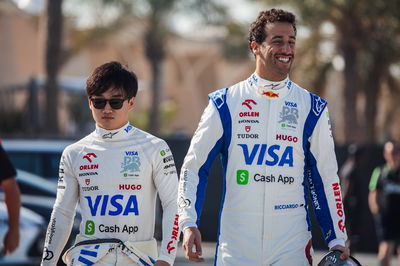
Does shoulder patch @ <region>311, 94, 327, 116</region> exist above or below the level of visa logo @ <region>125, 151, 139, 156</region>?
above

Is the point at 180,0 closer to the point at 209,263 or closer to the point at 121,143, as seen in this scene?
the point at 209,263

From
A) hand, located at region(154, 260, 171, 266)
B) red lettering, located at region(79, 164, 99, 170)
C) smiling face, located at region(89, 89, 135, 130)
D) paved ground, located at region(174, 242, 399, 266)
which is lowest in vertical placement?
paved ground, located at region(174, 242, 399, 266)

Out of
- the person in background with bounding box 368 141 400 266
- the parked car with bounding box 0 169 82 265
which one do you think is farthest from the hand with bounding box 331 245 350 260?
the parked car with bounding box 0 169 82 265

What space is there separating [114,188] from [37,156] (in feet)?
37.4

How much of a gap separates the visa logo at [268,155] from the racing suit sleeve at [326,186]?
15 centimetres

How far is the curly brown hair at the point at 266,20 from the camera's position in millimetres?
5188

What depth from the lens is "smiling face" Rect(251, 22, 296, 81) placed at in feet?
16.8

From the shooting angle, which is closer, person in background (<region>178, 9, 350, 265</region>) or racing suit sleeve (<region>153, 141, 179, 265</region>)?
person in background (<region>178, 9, 350, 265</region>)

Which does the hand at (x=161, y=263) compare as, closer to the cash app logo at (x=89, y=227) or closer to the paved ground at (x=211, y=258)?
the cash app logo at (x=89, y=227)

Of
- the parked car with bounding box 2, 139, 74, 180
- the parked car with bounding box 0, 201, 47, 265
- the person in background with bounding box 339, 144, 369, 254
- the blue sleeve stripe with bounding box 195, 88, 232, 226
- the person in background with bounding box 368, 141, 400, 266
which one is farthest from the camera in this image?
the parked car with bounding box 2, 139, 74, 180

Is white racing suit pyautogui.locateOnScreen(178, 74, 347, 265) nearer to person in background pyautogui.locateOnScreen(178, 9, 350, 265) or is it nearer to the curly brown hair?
person in background pyautogui.locateOnScreen(178, 9, 350, 265)

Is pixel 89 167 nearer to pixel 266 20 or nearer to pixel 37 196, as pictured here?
pixel 266 20

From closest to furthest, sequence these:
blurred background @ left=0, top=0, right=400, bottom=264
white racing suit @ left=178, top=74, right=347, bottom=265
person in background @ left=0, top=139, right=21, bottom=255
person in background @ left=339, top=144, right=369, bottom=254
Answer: white racing suit @ left=178, top=74, right=347, bottom=265 < person in background @ left=0, top=139, right=21, bottom=255 < person in background @ left=339, top=144, right=369, bottom=254 < blurred background @ left=0, top=0, right=400, bottom=264

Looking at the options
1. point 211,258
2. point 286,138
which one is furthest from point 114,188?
point 211,258
